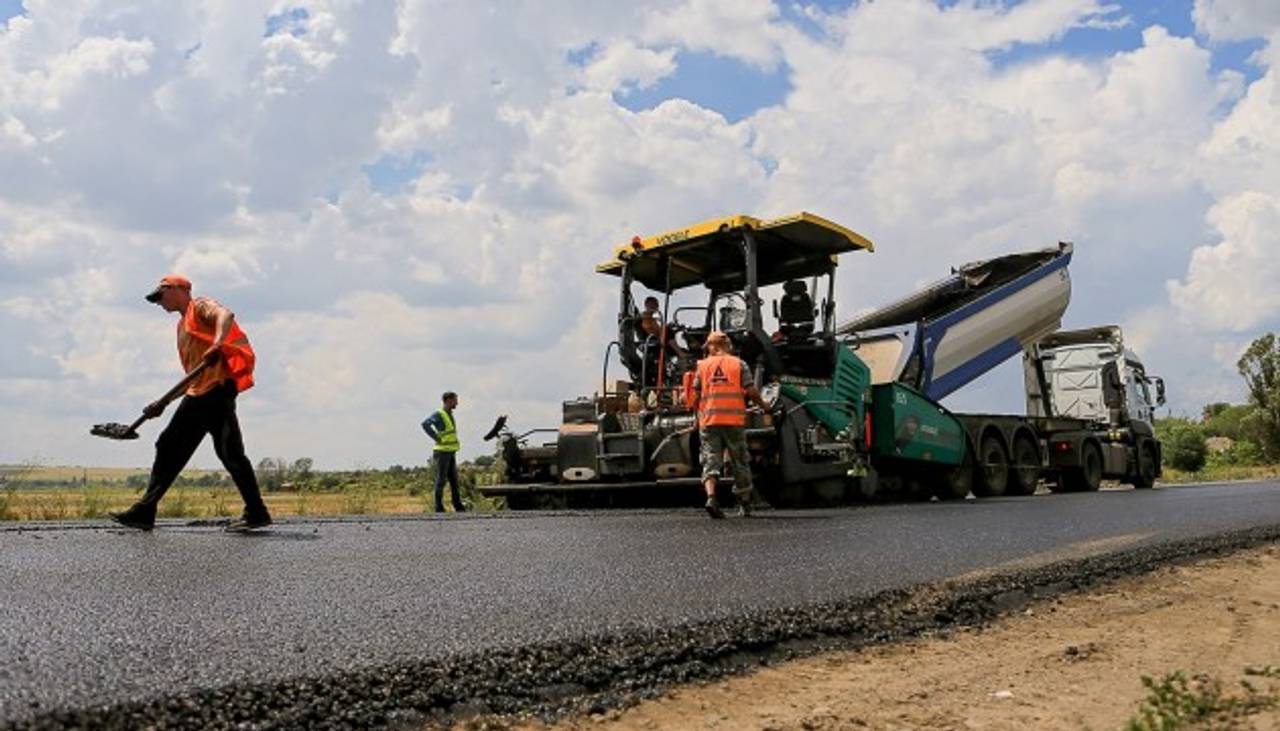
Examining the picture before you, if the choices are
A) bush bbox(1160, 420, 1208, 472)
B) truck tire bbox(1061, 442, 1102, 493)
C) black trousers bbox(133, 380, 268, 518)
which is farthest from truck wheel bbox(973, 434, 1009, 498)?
bush bbox(1160, 420, 1208, 472)

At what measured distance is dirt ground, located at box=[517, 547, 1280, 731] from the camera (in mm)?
2951

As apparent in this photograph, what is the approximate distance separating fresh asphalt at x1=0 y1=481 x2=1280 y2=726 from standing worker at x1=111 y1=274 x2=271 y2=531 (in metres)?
0.27

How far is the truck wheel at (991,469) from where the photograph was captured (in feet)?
43.9

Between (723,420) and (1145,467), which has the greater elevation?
(723,420)

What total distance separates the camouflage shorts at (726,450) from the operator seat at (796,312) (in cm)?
243

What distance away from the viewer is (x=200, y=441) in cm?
681

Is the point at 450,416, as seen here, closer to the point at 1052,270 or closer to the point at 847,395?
the point at 847,395

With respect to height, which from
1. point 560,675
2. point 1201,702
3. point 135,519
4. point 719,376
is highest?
point 719,376

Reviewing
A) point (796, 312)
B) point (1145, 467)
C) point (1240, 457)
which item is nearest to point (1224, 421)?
point (1240, 457)

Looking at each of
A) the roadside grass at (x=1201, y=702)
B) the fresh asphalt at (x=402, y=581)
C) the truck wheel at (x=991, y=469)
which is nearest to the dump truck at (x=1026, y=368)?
the truck wheel at (x=991, y=469)

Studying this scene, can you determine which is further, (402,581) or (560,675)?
(402,581)

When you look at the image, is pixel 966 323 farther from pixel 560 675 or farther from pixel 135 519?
pixel 560 675

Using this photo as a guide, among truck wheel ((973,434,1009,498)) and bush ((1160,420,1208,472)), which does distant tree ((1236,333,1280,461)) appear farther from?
truck wheel ((973,434,1009,498))

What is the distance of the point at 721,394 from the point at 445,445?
4.96 meters
